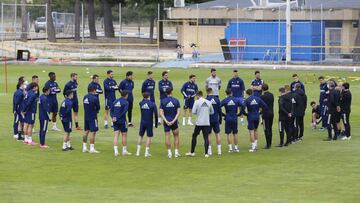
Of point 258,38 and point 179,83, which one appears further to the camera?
point 258,38

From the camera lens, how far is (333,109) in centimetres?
3053

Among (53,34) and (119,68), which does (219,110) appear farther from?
(53,34)

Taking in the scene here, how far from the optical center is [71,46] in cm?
8025

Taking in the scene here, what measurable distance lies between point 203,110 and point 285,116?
3554mm

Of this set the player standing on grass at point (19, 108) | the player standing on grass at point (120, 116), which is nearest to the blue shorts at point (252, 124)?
the player standing on grass at point (120, 116)

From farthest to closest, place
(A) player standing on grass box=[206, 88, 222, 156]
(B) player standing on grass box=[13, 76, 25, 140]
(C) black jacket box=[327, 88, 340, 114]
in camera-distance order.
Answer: (B) player standing on grass box=[13, 76, 25, 140], (C) black jacket box=[327, 88, 340, 114], (A) player standing on grass box=[206, 88, 222, 156]

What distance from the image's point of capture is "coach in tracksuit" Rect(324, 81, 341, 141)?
30330mm

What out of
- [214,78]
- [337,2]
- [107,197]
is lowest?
[107,197]

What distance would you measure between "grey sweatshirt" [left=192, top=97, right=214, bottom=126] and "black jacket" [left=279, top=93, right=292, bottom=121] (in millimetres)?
3009

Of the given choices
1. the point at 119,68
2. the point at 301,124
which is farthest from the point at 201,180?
the point at 119,68

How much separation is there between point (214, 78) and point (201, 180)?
37.2 feet

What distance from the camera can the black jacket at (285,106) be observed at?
29.4 metres

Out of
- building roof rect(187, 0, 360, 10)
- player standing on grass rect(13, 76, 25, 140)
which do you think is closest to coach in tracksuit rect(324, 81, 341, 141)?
player standing on grass rect(13, 76, 25, 140)

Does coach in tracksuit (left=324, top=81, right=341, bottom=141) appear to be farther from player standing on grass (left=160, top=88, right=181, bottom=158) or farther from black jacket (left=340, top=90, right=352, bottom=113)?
player standing on grass (left=160, top=88, right=181, bottom=158)
